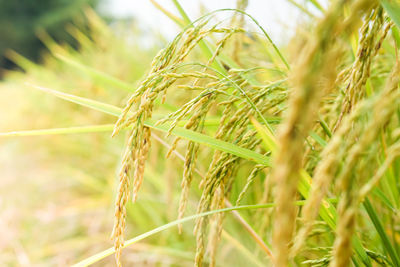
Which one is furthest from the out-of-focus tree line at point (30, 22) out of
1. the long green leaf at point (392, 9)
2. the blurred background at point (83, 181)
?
the long green leaf at point (392, 9)

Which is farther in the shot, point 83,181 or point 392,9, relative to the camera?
point 83,181

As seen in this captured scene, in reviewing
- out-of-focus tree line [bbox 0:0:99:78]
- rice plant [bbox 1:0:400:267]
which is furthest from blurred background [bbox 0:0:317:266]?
out-of-focus tree line [bbox 0:0:99:78]

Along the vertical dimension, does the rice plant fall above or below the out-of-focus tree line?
below

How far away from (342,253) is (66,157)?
3102mm

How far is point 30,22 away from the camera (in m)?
16.2

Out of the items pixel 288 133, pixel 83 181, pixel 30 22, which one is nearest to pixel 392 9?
pixel 288 133

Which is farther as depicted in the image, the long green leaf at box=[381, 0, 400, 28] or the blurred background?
the blurred background

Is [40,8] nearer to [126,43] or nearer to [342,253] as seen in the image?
[126,43]

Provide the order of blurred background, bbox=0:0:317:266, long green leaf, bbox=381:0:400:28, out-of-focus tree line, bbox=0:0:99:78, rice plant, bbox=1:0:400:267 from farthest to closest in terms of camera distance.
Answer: out-of-focus tree line, bbox=0:0:99:78 < blurred background, bbox=0:0:317:266 < long green leaf, bbox=381:0:400:28 < rice plant, bbox=1:0:400:267

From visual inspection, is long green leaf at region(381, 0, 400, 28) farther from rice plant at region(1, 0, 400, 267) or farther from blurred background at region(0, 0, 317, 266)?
blurred background at region(0, 0, 317, 266)

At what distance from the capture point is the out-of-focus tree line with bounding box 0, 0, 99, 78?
15.4 m

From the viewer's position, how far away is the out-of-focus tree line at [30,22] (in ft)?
50.5

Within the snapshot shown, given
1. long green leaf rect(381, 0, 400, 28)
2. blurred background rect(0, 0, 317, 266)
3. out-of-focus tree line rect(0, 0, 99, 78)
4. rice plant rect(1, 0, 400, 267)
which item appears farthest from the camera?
out-of-focus tree line rect(0, 0, 99, 78)

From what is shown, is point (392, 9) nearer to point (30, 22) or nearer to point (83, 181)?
point (83, 181)
